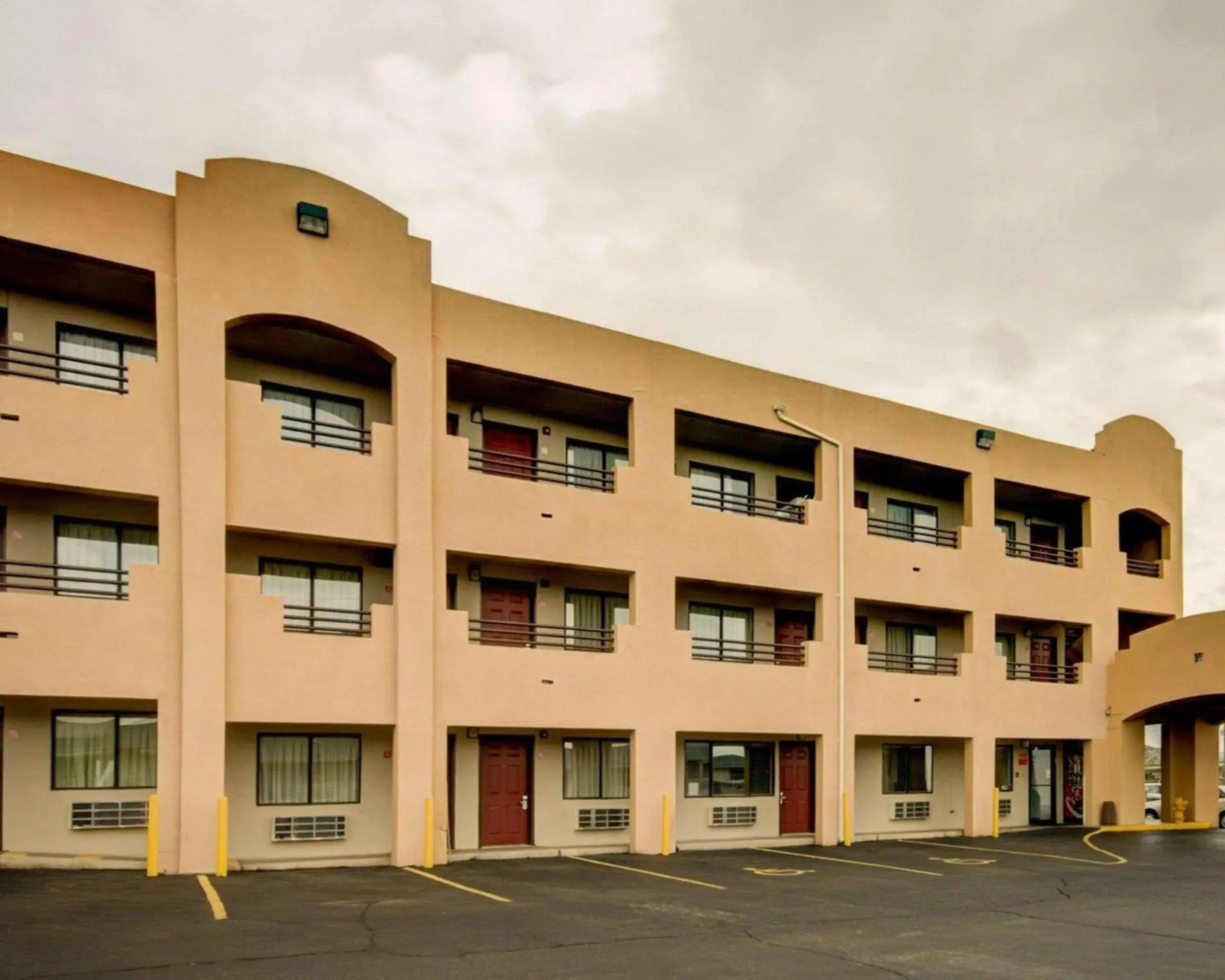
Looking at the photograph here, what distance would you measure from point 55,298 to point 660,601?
12364 mm

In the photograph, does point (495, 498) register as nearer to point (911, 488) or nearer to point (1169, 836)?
point (911, 488)

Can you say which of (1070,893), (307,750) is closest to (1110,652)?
(1070,893)

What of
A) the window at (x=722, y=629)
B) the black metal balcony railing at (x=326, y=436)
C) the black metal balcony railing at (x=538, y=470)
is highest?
the black metal balcony railing at (x=326, y=436)

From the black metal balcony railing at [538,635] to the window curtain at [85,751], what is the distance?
21.3 feet

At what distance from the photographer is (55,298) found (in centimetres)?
1842

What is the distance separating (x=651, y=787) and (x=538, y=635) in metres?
3.82

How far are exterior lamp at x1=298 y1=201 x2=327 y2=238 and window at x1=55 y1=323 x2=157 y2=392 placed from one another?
3.25m

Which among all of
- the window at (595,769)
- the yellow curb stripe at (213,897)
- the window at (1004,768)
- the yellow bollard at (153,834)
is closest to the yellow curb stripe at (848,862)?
the window at (595,769)

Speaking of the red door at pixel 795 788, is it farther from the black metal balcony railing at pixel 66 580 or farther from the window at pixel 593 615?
the black metal balcony railing at pixel 66 580

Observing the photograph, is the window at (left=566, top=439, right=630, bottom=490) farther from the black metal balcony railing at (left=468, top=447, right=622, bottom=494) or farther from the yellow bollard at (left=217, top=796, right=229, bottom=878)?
the yellow bollard at (left=217, top=796, right=229, bottom=878)

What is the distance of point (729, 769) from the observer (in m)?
25.3

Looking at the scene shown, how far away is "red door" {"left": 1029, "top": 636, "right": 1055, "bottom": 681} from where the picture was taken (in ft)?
104

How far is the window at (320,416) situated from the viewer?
20516 mm

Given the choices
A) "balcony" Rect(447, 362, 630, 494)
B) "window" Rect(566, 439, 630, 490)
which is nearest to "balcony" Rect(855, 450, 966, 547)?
"window" Rect(566, 439, 630, 490)
